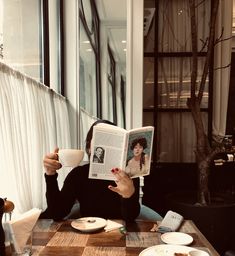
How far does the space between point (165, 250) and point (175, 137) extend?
2350 millimetres

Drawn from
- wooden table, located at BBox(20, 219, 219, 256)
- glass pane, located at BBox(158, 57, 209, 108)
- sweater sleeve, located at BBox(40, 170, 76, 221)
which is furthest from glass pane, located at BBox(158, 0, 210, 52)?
wooden table, located at BBox(20, 219, 219, 256)

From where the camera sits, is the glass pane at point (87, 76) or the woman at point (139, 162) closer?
the woman at point (139, 162)

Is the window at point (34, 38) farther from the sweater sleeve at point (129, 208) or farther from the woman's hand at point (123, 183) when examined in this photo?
the sweater sleeve at point (129, 208)

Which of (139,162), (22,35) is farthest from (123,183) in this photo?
(22,35)

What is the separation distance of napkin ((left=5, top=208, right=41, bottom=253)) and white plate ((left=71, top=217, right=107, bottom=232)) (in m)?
0.37

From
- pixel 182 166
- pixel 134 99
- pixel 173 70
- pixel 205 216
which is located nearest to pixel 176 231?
pixel 205 216

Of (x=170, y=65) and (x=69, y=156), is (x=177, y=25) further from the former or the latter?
(x=69, y=156)

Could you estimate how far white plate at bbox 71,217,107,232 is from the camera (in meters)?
1.52

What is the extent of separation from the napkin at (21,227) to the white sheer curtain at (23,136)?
47 centimetres

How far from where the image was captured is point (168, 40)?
3482 mm

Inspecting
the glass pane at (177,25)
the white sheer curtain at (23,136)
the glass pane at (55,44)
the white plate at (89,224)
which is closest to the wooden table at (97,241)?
the white plate at (89,224)

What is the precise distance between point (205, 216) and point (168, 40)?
70.7 inches

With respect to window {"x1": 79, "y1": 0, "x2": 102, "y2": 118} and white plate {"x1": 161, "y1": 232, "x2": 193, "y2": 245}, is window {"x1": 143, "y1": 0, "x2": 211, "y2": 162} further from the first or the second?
white plate {"x1": 161, "y1": 232, "x2": 193, "y2": 245}

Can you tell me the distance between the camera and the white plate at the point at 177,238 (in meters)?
1.40
